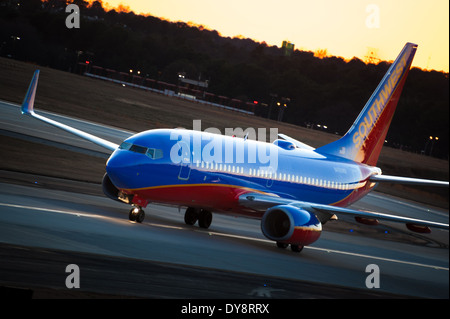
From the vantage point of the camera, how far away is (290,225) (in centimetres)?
2652

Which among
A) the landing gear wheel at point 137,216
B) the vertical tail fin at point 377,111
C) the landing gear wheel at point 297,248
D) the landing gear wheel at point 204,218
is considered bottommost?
the landing gear wheel at point 297,248

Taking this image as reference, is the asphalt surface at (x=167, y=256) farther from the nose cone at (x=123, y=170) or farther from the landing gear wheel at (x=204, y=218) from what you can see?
the nose cone at (x=123, y=170)

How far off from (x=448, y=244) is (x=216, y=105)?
107 meters

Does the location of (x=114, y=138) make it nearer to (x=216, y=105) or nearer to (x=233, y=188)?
(x=233, y=188)

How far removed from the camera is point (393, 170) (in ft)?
293

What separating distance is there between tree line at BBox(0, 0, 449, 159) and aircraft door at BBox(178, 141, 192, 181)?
2079cm

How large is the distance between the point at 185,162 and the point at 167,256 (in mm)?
7220

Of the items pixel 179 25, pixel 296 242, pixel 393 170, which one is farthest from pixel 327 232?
pixel 179 25

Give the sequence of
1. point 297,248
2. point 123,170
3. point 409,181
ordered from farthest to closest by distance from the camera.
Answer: point 409,181 → point 297,248 → point 123,170

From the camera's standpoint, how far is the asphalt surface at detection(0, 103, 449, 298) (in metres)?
15.9

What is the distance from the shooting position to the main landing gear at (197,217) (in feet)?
97.6
